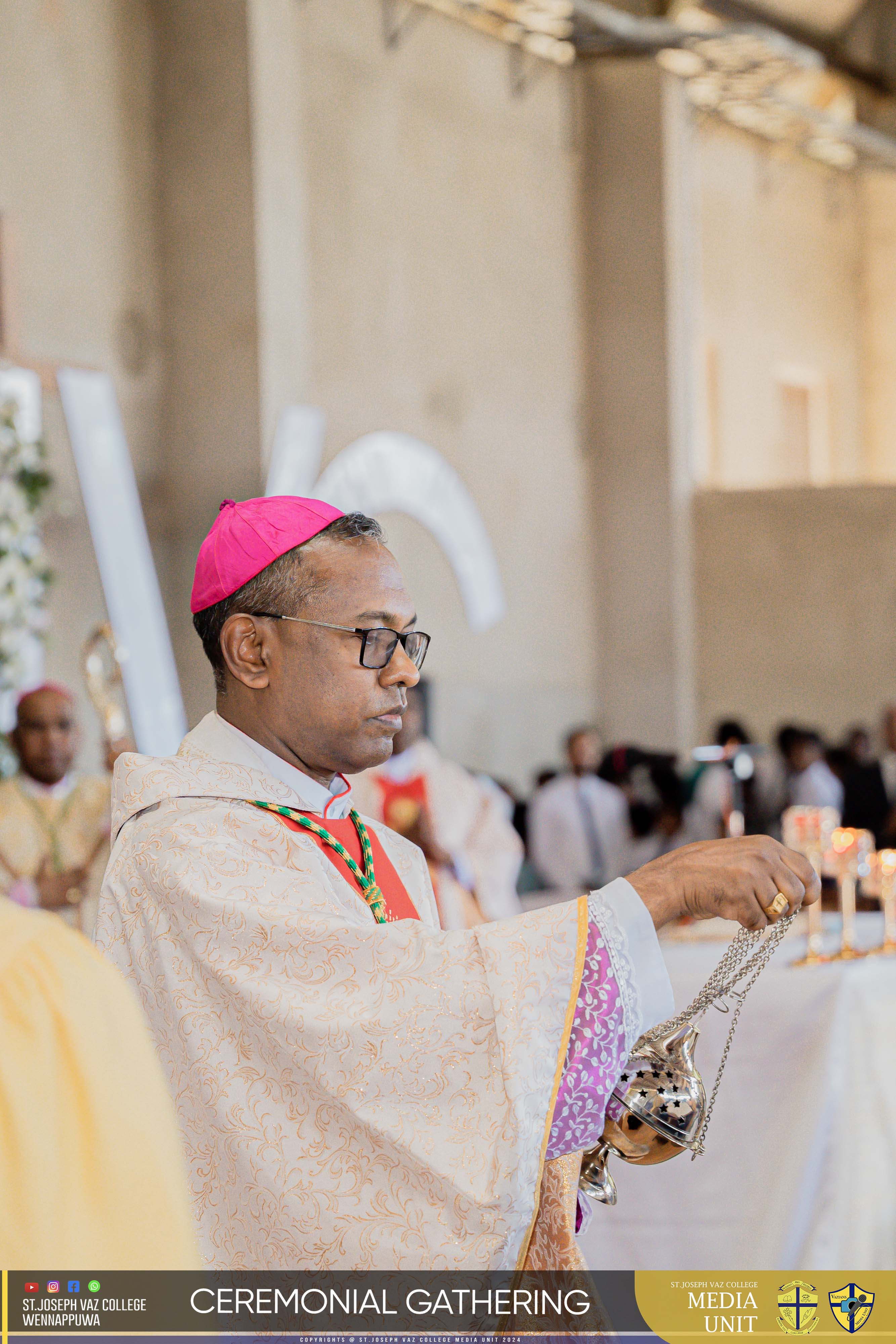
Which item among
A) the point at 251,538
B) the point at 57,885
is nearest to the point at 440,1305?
the point at 251,538

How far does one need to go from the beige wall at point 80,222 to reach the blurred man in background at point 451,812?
5.80 ft

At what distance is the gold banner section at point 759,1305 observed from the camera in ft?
8.49

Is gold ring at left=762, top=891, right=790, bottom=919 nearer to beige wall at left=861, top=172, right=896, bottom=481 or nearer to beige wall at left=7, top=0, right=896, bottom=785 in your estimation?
beige wall at left=7, top=0, right=896, bottom=785

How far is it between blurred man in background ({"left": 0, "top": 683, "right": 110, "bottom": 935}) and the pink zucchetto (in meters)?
2.65

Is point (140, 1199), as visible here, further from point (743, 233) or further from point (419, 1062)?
point (743, 233)

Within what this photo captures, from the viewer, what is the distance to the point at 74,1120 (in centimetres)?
100

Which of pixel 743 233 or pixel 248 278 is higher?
pixel 743 233

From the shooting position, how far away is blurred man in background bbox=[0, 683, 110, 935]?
457cm

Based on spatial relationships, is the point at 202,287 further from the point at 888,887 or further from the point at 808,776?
the point at 888,887

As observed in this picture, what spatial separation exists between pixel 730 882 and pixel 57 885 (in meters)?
3.29

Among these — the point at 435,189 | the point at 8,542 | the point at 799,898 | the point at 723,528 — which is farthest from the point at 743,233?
the point at 799,898

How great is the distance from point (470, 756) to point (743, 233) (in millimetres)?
6424

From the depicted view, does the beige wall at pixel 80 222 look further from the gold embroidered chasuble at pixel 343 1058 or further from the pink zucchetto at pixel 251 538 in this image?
the gold embroidered chasuble at pixel 343 1058

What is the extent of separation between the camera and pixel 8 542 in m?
6.09
